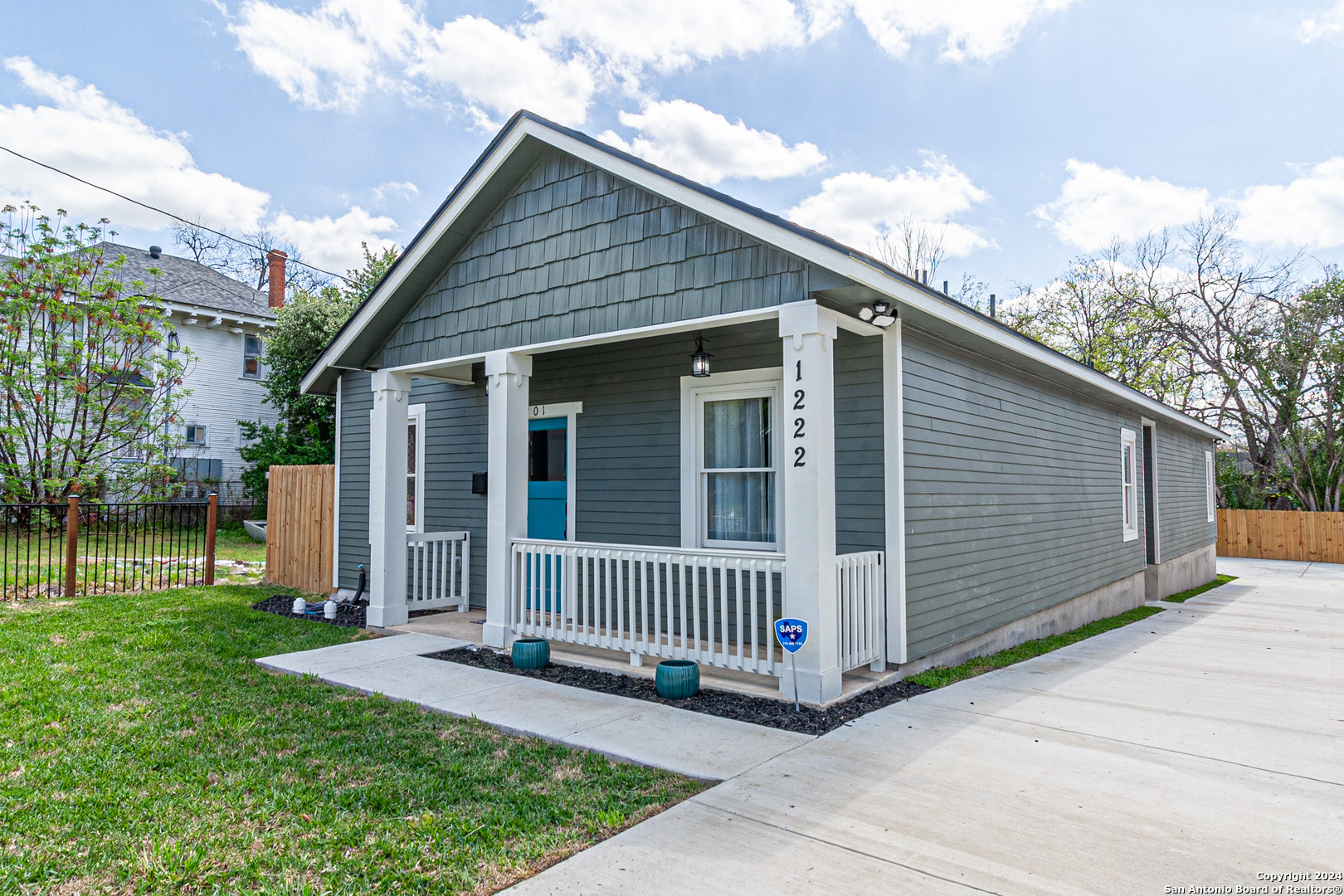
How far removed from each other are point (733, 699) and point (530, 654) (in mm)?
1707

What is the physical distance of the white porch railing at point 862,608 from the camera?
493cm

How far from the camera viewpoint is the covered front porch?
4.70 meters

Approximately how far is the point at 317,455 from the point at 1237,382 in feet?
87.8

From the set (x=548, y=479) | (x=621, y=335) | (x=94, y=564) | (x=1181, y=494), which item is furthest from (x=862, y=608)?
(x=94, y=564)

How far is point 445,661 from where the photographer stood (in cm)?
598

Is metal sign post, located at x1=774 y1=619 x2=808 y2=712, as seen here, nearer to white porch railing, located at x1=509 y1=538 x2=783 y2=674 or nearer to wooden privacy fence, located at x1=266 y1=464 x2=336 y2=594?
white porch railing, located at x1=509 y1=538 x2=783 y2=674

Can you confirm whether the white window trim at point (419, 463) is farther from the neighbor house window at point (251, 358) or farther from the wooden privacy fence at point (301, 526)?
the neighbor house window at point (251, 358)

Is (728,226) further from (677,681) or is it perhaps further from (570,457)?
(570,457)

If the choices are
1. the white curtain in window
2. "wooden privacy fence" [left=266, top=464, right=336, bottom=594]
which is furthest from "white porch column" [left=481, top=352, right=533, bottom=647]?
"wooden privacy fence" [left=266, top=464, right=336, bottom=594]

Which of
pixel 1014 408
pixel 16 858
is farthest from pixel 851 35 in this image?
pixel 16 858

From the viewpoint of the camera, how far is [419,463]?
914 centimetres

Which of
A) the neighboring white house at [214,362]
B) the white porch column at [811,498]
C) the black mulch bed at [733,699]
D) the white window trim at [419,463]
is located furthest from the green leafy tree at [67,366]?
the white porch column at [811,498]

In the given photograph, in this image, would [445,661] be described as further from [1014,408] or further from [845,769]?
[1014,408]

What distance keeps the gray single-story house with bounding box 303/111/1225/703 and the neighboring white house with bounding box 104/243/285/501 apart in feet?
41.9
